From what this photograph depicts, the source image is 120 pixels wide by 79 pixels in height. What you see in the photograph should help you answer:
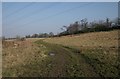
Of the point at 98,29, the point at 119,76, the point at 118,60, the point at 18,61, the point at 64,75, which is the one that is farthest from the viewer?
the point at 98,29

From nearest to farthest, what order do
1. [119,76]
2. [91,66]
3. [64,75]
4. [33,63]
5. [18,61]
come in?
[119,76], [64,75], [91,66], [33,63], [18,61]

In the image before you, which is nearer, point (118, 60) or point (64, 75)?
point (64, 75)

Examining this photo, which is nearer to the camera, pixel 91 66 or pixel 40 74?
pixel 40 74

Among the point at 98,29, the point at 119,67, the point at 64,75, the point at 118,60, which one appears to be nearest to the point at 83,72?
the point at 64,75

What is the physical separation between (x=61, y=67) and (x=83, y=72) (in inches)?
100

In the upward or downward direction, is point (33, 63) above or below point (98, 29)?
below

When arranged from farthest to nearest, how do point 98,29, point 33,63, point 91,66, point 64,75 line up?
point 98,29 → point 33,63 → point 91,66 → point 64,75

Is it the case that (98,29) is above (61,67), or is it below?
above

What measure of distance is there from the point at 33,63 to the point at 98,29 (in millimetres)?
50032

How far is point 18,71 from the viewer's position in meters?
16.5

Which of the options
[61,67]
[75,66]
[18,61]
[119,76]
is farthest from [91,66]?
[18,61]

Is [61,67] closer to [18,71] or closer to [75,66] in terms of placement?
[75,66]

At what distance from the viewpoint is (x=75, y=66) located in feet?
54.1

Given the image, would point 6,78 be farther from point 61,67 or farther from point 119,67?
point 119,67
